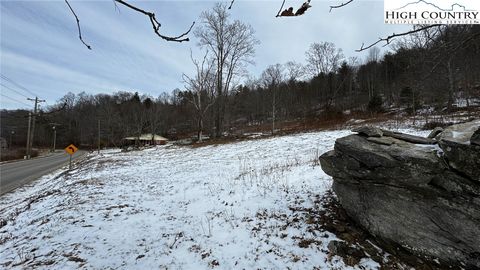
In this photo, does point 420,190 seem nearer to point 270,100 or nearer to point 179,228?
point 179,228

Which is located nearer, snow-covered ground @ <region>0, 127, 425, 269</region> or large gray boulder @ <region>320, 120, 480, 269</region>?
large gray boulder @ <region>320, 120, 480, 269</region>

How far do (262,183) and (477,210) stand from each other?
4539 mm

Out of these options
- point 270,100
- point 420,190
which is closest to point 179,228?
point 420,190

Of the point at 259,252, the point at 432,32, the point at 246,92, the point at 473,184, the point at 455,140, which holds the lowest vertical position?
the point at 259,252

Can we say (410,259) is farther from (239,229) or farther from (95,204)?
(95,204)

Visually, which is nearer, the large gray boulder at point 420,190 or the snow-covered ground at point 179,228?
the large gray boulder at point 420,190

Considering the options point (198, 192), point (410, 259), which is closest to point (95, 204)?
point (198, 192)

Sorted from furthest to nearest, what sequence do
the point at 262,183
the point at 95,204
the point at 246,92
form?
the point at 246,92 → the point at 262,183 → the point at 95,204

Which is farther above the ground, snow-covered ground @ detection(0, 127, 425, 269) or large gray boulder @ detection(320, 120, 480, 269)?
large gray boulder @ detection(320, 120, 480, 269)

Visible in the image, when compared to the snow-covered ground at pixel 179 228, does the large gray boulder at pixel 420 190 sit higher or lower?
higher

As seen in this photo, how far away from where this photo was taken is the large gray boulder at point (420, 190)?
9.77 feet

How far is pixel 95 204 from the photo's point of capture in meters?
6.42

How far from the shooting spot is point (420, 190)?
3.36 m

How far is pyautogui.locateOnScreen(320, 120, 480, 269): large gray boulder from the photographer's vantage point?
9.77ft
